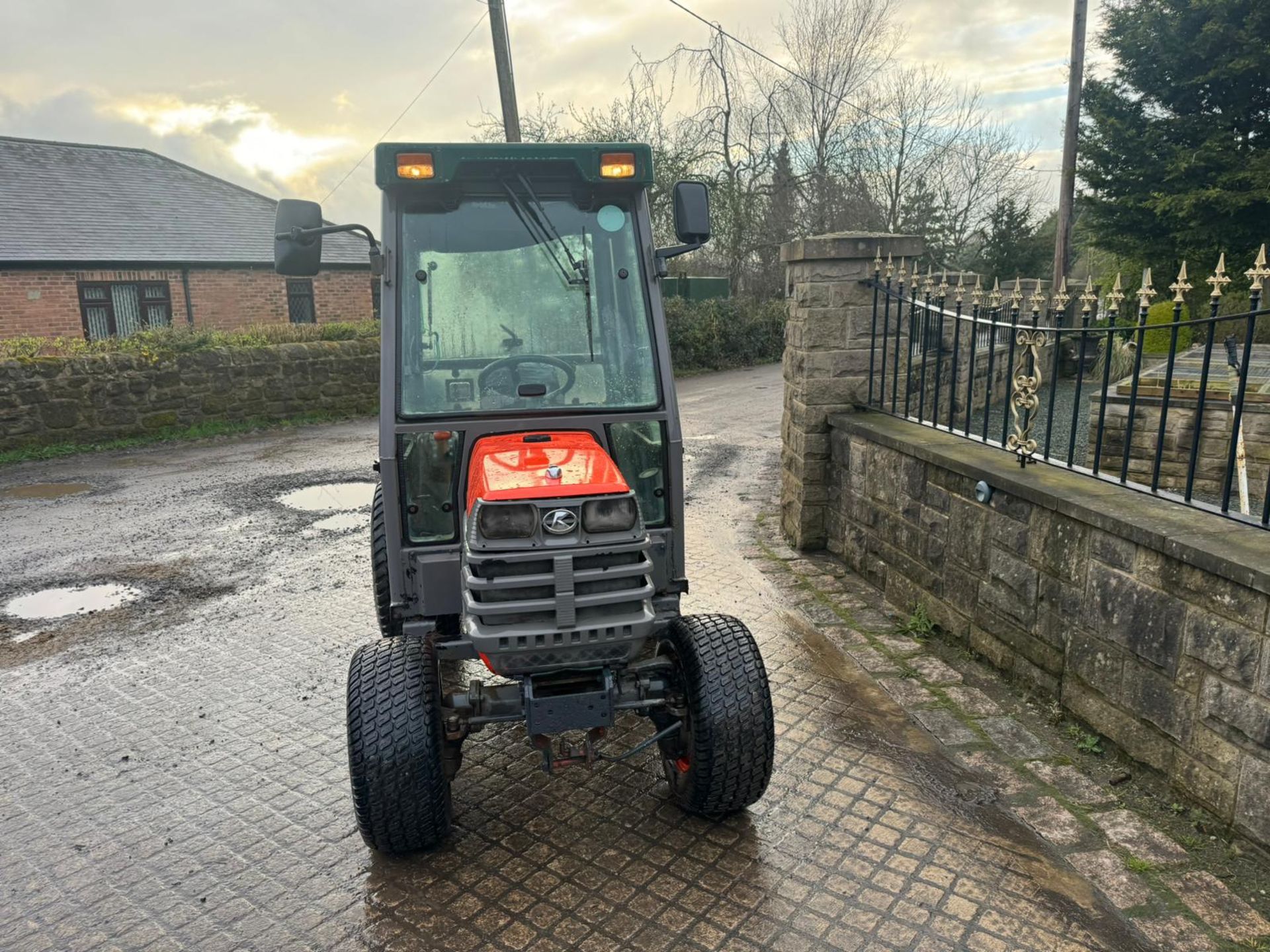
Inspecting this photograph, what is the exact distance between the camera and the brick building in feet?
60.0

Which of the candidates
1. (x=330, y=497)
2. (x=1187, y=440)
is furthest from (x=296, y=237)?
(x=1187, y=440)

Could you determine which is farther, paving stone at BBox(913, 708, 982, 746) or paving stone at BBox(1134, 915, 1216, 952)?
paving stone at BBox(913, 708, 982, 746)

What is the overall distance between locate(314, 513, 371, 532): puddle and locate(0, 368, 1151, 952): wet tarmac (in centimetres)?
207

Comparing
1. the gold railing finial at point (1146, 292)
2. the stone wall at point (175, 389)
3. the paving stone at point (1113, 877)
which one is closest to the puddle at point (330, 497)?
the stone wall at point (175, 389)

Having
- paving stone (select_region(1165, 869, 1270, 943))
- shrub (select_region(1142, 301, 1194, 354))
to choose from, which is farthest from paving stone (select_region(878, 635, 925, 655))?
shrub (select_region(1142, 301, 1194, 354))

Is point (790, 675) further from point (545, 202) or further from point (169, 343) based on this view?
point (169, 343)

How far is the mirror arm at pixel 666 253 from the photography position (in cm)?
383

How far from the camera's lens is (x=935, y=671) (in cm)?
480

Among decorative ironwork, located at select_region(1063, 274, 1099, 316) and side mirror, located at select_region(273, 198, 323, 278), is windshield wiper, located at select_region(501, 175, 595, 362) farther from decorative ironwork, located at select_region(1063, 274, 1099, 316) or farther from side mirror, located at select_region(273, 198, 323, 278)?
decorative ironwork, located at select_region(1063, 274, 1099, 316)

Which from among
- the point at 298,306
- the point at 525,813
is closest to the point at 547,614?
the point at 525,813

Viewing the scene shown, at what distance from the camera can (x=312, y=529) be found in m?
8.01

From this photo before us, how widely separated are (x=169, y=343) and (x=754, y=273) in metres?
16.3

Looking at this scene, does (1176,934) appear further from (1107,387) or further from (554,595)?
(554,595)

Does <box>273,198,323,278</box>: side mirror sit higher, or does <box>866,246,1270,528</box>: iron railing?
<box>273,198,323,278</box>: side mirror
